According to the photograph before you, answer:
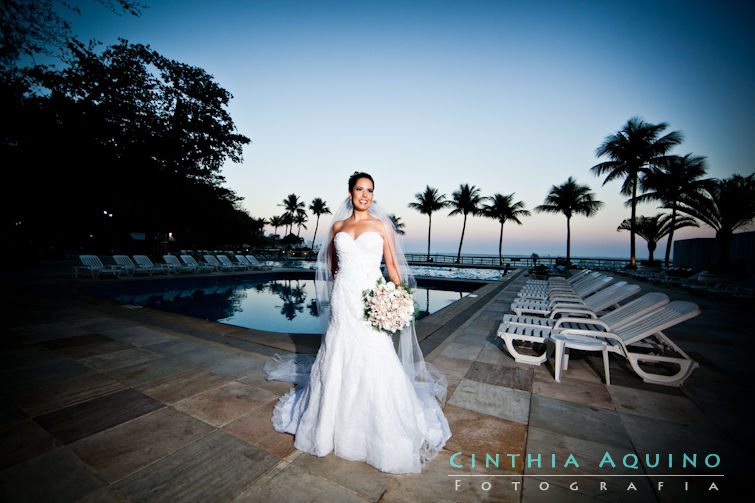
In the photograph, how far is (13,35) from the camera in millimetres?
7090

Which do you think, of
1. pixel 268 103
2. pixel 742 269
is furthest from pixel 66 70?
pixel 742 269

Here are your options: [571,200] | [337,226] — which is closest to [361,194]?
[337,226]

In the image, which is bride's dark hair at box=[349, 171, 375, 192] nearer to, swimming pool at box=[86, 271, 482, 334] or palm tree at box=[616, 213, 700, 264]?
swimming pool at box=[86, 271, 482, 334]

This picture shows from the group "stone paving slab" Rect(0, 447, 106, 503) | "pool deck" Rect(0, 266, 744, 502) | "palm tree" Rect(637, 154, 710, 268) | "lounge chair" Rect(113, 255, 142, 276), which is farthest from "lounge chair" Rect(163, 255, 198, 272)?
"palm tree" Rect(637, 154, 710, 268)

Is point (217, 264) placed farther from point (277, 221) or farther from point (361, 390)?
point (277, 221)

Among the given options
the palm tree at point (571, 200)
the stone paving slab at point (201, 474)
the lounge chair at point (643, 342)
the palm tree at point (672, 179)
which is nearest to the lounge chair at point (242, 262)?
the stone paving slab at point (201, 474)

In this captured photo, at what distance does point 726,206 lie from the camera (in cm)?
1505

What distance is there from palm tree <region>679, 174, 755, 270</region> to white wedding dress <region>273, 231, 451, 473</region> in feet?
67.2

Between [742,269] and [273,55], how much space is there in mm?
27562

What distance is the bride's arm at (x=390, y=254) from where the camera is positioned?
2621mm

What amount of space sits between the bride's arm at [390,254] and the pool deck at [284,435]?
154 cm

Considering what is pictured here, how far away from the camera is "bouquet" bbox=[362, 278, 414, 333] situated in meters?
2.36

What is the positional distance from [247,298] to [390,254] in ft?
41.6

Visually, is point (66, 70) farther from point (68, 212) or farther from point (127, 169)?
point (68, 212)
